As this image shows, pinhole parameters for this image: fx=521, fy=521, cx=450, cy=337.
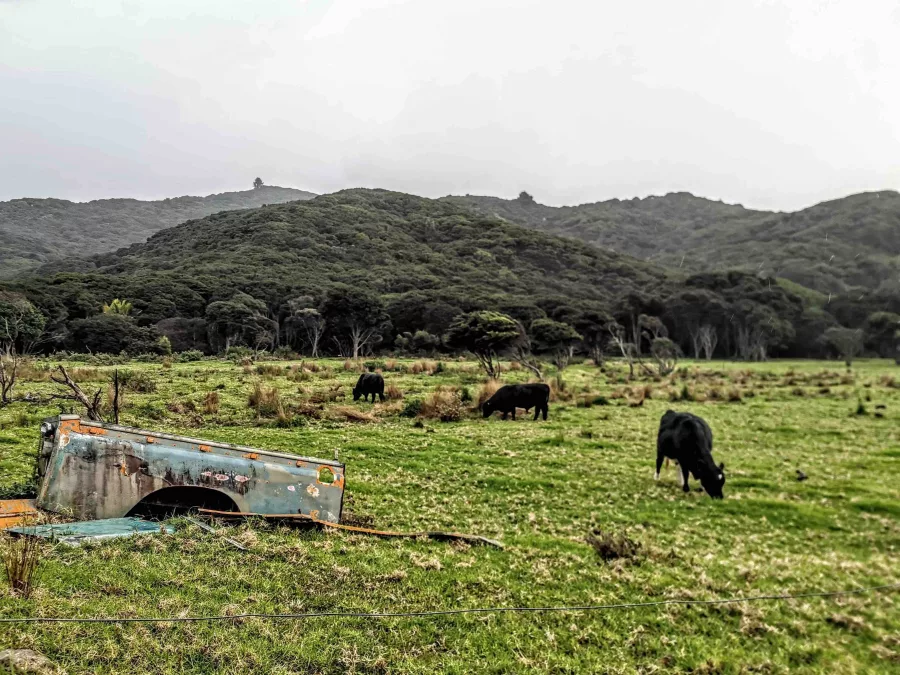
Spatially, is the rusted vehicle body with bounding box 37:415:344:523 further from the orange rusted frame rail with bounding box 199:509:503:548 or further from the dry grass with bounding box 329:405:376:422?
the dry grass with bounding box 329:405:376:422

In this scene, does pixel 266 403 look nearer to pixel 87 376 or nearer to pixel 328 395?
pixel 328 395

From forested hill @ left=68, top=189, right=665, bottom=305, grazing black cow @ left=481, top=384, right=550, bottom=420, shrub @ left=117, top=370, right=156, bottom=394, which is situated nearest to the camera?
grazing black cow @ left=481, top=384, right=550, bottom=420

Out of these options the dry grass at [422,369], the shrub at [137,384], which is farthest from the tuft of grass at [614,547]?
the dry grass at [422,369]

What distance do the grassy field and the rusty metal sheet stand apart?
3.75 ft

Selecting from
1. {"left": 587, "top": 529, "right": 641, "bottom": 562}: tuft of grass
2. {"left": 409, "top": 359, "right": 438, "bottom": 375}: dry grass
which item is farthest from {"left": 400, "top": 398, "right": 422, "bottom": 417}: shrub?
{"left": 409, "top": 359, "right": 438, "bottom": 375}: dry grass

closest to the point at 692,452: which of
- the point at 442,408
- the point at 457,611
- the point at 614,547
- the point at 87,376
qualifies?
the point at 614,547

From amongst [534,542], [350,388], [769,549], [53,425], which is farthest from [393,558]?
[350,388]

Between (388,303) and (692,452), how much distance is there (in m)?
73.2

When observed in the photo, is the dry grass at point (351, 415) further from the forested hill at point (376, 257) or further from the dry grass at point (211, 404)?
the forested hill at point (376, 257)

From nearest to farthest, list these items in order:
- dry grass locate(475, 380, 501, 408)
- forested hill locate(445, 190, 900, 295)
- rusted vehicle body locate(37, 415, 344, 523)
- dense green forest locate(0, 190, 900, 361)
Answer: rusted vehicle body locate(37, 415, 344, 523), dry grass locate(475, 380, 501, 408), dense green forest locate(0, 190, 900, 361), forested hill locate(445, 190, 900, 295)

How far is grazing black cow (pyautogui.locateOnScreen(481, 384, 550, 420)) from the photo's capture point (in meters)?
19.8

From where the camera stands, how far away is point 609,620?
18.5 ft

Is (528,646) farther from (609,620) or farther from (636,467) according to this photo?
(636,467)

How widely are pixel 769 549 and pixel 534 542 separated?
12.1ft
